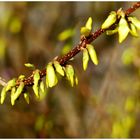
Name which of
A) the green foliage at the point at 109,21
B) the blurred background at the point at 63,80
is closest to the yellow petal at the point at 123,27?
the green foliage at the point at 109,21

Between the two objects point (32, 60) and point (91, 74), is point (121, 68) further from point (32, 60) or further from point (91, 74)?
point (32, 60)

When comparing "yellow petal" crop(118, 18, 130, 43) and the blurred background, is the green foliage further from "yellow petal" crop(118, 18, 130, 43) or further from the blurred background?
the blurred background

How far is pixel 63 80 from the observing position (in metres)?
2.44

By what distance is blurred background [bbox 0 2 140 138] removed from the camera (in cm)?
234

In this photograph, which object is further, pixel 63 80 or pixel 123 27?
pixel 63 80

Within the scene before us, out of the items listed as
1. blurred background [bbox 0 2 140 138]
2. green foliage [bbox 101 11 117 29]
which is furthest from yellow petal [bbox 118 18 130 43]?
blurred background [bbox 0 2 140 138]

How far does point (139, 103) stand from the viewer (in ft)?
7.97

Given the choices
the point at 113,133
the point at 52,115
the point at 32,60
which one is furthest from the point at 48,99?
the point at 113,133

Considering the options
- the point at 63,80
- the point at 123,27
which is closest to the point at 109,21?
the point at 123,27

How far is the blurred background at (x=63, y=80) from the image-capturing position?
234 centimetres

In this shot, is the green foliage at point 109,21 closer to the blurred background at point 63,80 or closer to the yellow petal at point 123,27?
the yellow petal at point 123,27

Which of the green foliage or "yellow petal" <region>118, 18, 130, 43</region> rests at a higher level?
the green foliage

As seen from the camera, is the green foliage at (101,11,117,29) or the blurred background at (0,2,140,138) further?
the blurred background at (0,2,140,138)

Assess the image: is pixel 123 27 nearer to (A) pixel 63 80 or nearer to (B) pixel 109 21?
(B) pixel 109 21
